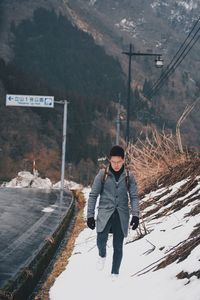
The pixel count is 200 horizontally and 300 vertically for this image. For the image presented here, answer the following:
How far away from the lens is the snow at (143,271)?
Result: 5500mm

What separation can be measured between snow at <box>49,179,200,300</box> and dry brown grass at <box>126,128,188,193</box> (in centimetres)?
290

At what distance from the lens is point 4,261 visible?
8875 mm

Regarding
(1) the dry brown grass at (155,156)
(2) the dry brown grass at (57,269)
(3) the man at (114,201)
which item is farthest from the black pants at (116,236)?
(1) the dry brown grass at (155,156)

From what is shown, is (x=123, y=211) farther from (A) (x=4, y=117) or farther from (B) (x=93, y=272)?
(A) (x=4, y=117)

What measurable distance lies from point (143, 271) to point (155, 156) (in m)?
6.81

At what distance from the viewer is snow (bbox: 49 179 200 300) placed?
550 cm

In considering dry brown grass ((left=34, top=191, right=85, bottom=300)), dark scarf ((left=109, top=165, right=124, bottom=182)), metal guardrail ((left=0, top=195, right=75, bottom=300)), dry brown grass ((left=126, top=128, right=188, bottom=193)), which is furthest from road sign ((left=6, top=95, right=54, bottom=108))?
dark scarf ((left=109, top=165, right=124, bottom=182))

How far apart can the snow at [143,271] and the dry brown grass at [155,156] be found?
290cm

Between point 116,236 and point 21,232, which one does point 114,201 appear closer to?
Result: point 116,236

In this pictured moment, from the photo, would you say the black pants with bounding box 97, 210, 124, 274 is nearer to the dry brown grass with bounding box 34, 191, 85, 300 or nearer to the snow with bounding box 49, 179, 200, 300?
the snow with bounding box 49, 179, 200, 300

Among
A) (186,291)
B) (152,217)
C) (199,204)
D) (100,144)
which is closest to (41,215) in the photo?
(152,217)

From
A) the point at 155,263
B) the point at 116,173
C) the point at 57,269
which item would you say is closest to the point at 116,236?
the point at 155,263

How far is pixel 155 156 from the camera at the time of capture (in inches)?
530

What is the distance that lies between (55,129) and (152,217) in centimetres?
9847
